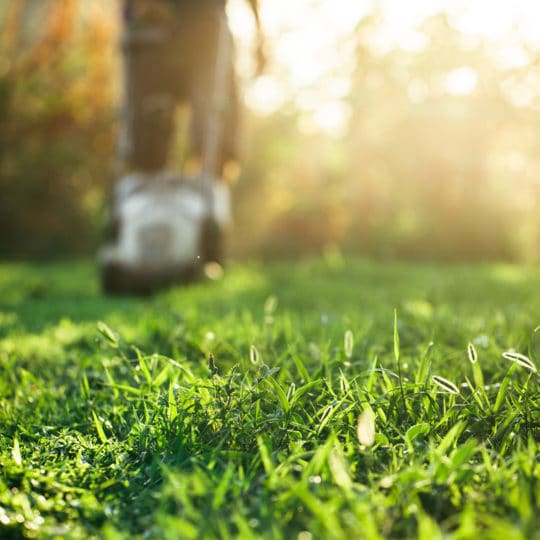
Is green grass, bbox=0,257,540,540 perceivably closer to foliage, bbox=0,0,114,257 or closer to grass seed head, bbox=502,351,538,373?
grass seed head, bbox=502,351,538,373

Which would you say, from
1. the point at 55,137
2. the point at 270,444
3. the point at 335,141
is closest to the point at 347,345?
the point at 270,444

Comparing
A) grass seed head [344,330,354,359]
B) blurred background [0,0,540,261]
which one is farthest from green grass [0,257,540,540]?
blurred background [0,0,540,261]

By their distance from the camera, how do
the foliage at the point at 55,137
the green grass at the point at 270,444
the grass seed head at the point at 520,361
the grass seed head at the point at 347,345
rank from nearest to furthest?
the green grass at the point at 270,444
the grass seed head at the point at 520,361
the grass seed head at the point at 347,345
the foliage at the point at 55,137

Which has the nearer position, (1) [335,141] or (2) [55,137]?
(2) [55,137]

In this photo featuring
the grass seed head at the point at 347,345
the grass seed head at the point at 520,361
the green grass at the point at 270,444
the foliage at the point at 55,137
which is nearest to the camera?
the green grass at the point at 270,444

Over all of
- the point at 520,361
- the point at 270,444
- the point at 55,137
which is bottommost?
the point at 270,444

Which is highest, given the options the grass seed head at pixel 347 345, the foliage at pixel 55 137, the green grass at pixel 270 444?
the foliage at pixel 55 137

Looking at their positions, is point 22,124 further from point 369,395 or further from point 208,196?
point 369,395

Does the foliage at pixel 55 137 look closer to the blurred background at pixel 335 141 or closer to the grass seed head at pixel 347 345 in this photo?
the blurred background at pixel 335 141

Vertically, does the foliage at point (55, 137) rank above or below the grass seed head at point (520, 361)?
above

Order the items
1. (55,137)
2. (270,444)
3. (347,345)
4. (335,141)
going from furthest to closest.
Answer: (335,141)
(55,137)
(347,345)
(270,444)

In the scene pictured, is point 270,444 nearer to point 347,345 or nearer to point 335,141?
point 347,345

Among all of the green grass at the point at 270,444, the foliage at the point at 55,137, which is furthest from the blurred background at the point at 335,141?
the green grass at the point at 270,444

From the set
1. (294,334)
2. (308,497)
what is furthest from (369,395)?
(294,334)
